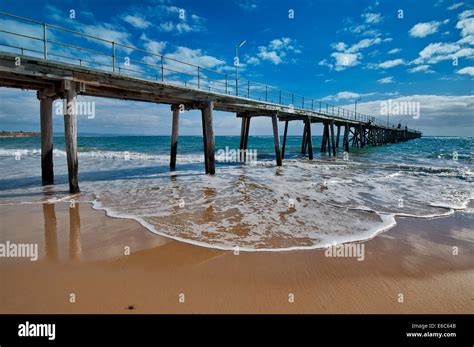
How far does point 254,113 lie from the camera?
19.3m

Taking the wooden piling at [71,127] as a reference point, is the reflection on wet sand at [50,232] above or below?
below

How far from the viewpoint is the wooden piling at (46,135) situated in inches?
404

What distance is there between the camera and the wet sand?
2803 mm

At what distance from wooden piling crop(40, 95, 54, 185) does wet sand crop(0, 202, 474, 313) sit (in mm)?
6912

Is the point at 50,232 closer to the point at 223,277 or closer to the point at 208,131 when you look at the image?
the point at 223,277

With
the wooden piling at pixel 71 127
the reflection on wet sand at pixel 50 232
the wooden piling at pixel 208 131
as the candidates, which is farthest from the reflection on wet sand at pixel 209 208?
the wooden piling at pixel 71 127

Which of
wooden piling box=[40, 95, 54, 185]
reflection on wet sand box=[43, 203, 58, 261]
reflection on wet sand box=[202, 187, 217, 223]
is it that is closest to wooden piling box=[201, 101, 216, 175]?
reflection on wet sand box=[202, 187, 217, 223]

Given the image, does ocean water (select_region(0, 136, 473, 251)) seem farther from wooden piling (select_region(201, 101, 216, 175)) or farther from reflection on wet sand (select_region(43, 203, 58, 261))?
wooden piling (select_region(201, 101, 216, 175))

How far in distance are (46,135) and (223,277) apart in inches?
430

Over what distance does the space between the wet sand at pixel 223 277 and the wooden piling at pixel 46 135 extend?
691 centimetres

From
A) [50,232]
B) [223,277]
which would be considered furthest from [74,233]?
[223,277]

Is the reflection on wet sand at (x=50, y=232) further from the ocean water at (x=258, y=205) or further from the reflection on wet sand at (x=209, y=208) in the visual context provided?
the reflection on wet sand at (x=209, y=208)
